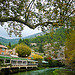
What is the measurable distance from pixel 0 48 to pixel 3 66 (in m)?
18.9

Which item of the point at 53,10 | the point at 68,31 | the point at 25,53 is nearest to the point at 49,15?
the point at 53,10

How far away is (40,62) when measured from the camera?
50.0 m

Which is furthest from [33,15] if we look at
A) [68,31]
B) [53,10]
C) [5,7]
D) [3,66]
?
[3,66]

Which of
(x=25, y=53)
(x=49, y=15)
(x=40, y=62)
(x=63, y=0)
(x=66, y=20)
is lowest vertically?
(x=40, y=62)

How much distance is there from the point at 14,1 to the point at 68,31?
3621 mm

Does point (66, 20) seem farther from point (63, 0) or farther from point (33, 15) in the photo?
point (33, 15)

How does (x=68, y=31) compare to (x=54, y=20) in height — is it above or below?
below

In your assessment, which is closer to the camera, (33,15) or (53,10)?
(53,10)

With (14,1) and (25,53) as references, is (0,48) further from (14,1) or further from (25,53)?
(14,1)

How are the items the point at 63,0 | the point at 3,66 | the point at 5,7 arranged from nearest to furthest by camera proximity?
the point at 63,0
the point at 5,7
the point at 3,66

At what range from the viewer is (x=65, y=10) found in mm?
5797

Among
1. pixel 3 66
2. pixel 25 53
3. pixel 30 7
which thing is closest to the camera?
pixel 30 7

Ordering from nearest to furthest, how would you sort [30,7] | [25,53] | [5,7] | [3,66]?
1. [30,7]
2. [5,7]
3. [3,66]
4. [25,53]

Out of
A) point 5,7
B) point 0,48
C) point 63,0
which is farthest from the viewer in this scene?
point 0,48
